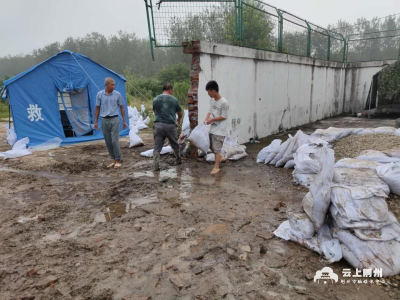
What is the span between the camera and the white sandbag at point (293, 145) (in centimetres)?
492

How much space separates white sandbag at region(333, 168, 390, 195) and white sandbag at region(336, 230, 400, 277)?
60 centimetres

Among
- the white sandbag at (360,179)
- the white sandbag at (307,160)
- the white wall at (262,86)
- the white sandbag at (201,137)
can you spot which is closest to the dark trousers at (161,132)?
the white sandbag at (201,137)

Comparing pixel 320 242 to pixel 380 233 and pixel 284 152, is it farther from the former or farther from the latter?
pixel 284 152

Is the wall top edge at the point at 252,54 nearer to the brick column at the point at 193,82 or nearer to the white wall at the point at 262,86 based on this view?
the white wall at the point at 262,86

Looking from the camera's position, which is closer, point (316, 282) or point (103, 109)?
point (316, 282)

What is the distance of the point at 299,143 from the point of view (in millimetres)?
4945

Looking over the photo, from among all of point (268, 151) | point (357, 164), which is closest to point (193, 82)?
point (268, 151)

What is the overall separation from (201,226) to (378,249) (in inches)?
63.1

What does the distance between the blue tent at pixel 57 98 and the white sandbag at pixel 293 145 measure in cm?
570

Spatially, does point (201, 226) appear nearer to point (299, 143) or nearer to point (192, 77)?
point (299, 143)

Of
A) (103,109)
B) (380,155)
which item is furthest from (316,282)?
(103,109)

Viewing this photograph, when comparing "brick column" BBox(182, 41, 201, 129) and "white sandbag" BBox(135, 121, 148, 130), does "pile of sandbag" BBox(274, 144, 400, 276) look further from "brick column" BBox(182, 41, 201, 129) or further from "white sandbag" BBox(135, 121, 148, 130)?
"white sandbag" BBox(135, 121, 148, 130)

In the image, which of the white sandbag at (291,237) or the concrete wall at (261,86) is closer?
the white sandbag at (291,237)

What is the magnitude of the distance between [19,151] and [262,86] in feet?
20.0
